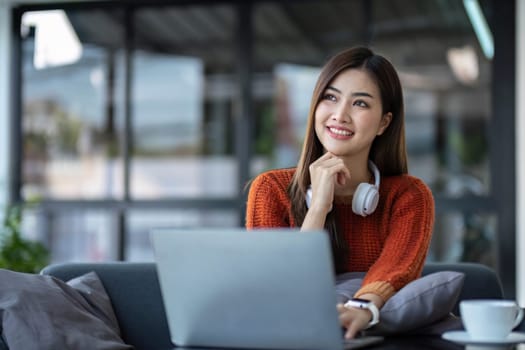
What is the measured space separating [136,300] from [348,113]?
834mm

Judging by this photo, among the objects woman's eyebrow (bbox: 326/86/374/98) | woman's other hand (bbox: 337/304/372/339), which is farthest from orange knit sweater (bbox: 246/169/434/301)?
woman's other hand (bbox: 337/304/372/339)

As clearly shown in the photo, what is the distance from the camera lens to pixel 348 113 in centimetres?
216

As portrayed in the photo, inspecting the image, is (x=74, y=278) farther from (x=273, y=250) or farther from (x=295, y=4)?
(x=295, y=4)

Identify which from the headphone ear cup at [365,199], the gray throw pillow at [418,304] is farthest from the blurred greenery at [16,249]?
the gray throw pillow at [418,304]

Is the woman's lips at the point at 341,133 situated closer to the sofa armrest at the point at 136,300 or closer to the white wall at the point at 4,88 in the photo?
the sofa armrest at the point at 136,300

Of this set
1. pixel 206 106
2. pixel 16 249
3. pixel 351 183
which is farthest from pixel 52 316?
pixel 206 106

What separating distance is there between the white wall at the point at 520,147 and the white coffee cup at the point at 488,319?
4.04 m

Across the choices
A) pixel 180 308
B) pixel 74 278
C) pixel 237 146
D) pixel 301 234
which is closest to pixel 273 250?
pixel 301 234

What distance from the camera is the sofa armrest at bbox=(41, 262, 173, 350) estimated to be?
250cm

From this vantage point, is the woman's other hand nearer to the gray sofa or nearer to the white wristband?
the white wristband

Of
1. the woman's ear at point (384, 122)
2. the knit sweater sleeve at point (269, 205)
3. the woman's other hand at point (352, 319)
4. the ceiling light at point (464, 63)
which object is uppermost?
the ceiling light at point (464, 63)

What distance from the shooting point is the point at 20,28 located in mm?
6211

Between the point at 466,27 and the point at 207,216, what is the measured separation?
2174mm

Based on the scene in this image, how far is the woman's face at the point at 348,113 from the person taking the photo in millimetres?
2162
